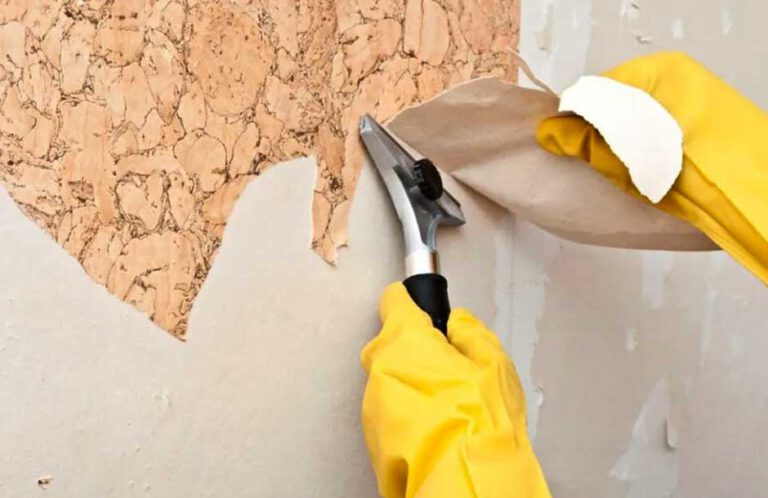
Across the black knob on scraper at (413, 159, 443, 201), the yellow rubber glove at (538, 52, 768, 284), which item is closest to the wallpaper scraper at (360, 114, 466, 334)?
the black knob on scraper at (413, 159, 443, 201)

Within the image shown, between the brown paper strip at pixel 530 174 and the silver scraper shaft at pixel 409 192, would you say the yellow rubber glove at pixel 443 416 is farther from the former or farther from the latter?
the brown paper strip at pixel 530 174

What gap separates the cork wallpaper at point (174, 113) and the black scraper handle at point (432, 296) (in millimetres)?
77

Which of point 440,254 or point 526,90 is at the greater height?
point 526,90

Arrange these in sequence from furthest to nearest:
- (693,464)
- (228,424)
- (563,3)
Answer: (693,464) → (563,3) → (228,424)

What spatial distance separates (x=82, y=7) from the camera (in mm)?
603

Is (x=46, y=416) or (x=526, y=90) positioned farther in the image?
(x=526, y=90)

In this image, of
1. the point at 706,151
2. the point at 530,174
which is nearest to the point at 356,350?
the point at 530,174

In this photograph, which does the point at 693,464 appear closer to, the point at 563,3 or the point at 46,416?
the point at 563,3

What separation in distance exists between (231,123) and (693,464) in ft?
2.70

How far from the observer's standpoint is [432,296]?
2.48 ft

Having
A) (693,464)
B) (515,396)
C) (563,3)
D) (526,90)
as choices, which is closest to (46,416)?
(515,396)

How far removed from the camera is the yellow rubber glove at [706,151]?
722 mm

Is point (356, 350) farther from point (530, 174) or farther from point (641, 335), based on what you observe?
point (641, 335)

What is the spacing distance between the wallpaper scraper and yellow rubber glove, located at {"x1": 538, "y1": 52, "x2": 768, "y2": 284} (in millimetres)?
136
